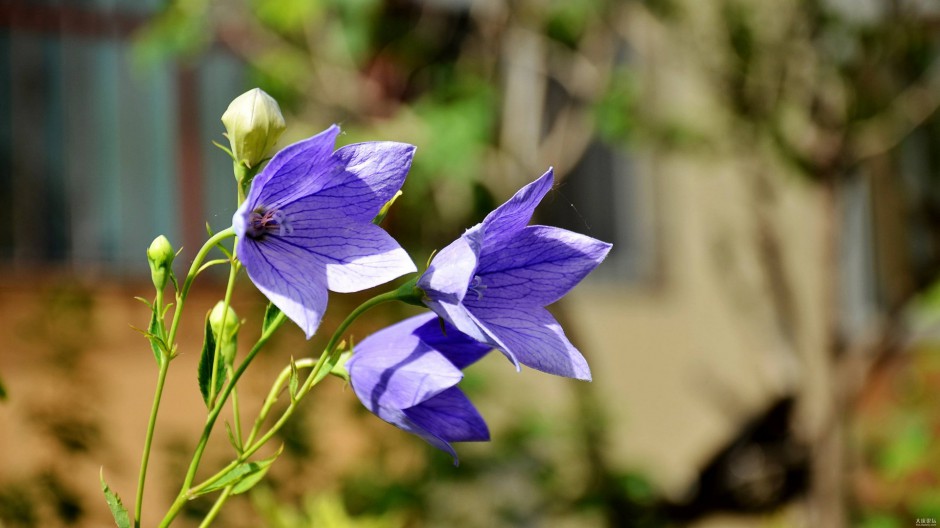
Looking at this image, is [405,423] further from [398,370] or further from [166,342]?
[166,342]

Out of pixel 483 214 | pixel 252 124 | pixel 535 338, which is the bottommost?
pixel 483 214

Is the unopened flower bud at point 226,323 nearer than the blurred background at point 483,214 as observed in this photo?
Yes

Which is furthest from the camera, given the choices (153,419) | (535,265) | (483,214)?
(483,214)

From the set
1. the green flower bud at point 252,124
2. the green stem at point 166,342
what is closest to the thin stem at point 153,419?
the green stem at point 166,342

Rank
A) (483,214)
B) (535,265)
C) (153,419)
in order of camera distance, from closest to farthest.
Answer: (153,419), (535,265), (483,214)

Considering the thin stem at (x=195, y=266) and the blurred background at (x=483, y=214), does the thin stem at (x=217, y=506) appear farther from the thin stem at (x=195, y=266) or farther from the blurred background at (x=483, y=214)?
the blurred background at (x=483, y=214)

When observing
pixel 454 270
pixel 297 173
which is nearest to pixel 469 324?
pixel 454 270

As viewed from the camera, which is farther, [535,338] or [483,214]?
[483,214]
